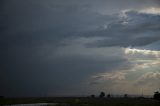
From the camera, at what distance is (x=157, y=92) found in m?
150
